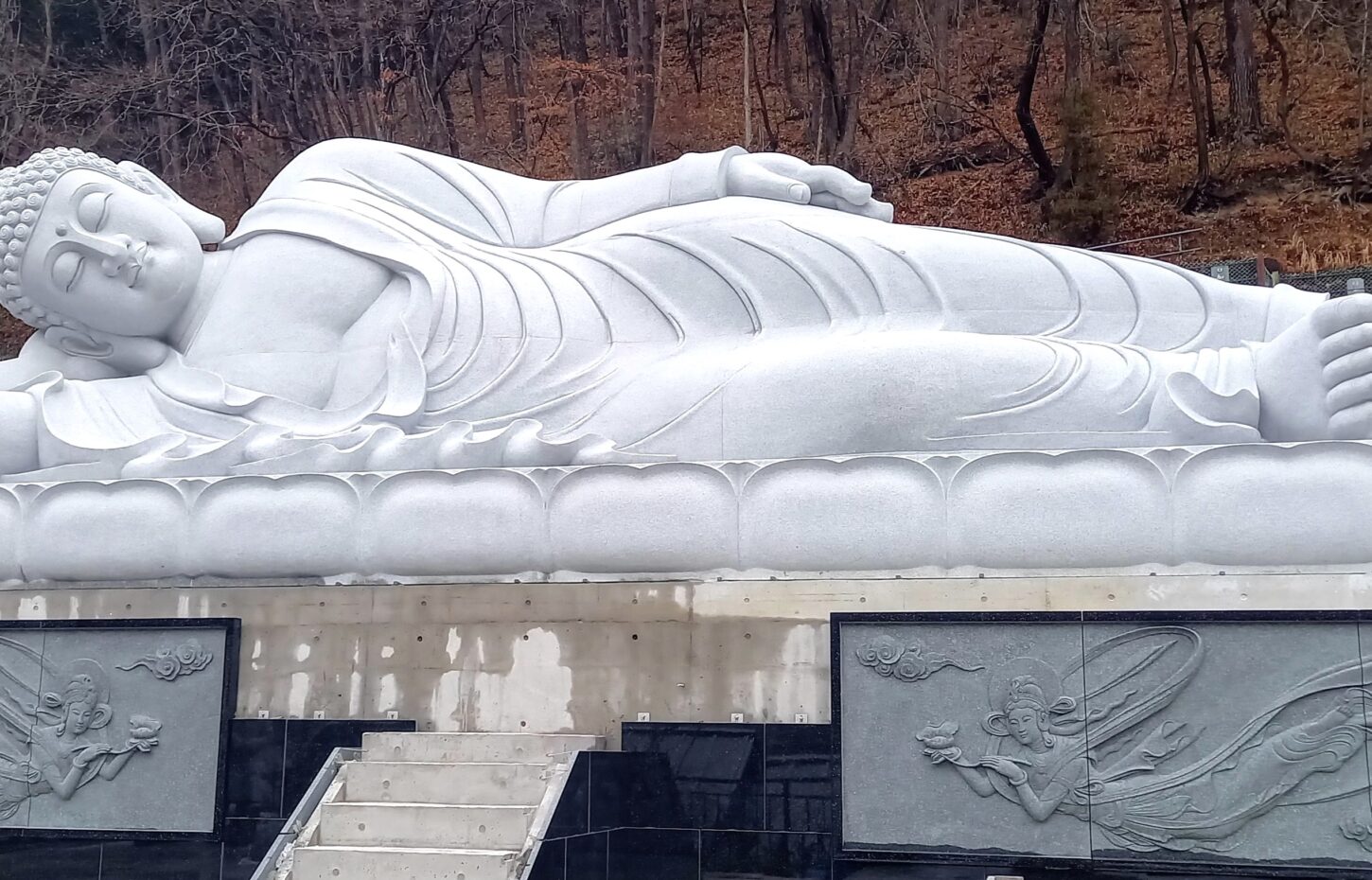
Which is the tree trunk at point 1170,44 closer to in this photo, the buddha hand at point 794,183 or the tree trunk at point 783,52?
the tree trunk at point 783,52

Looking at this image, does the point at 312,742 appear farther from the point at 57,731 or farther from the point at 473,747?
the point at 57,731

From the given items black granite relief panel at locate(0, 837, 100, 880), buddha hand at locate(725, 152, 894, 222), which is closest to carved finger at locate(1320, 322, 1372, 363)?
buddha hand at locate(725, 152, 894, 222)

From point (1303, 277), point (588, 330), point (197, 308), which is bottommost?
point (588, 330)

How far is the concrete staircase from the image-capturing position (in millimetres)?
3764

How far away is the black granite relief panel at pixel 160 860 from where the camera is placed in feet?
15.2

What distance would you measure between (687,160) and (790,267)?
0.82m

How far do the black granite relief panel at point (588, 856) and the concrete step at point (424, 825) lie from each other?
160 millimetres

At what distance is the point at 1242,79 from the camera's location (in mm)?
13312

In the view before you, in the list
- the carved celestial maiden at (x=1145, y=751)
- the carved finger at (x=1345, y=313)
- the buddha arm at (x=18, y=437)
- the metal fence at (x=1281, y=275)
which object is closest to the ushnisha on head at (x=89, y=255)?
the buddha arm at (x=18, y=437)

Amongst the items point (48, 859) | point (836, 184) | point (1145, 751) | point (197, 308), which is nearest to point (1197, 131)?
point (836, 184)

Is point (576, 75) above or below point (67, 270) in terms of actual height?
above

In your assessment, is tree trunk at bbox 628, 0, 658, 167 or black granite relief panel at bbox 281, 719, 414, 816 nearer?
black granite relief panel at bbox 281, 719, 414, 816

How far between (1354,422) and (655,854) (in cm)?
262

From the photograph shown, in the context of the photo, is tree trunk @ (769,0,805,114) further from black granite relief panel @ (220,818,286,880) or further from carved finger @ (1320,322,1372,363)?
black granite relief panel @ (220,818,286,880)
